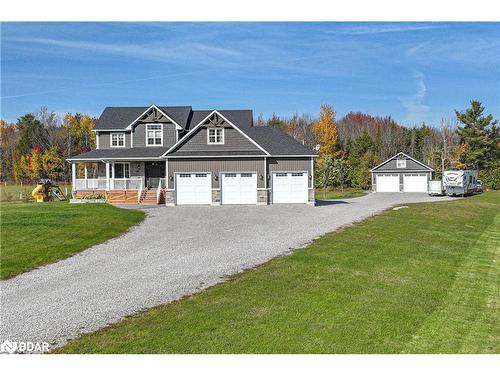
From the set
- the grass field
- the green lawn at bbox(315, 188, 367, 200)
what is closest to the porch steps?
the grass field

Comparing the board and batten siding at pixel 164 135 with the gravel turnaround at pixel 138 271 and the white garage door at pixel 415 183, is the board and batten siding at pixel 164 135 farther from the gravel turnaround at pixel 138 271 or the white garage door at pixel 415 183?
the white garage door at pixel 415 183

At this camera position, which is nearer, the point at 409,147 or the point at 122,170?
the point at 122,170

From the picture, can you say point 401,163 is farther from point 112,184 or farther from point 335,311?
point 335,311

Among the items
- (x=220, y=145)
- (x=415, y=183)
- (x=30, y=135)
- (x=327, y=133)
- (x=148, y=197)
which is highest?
(x=30, y=135)

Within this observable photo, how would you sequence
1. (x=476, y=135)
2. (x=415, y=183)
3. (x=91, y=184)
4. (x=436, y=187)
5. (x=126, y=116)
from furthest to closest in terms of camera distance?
1. (x=476, y=135)
2. (x=415, y=183)
3. (x=436, y=187)
4. (x=126, y=116)
5. (x=91, y=184)

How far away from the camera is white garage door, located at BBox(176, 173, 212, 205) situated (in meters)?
26.8

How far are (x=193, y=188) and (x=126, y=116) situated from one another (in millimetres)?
10403

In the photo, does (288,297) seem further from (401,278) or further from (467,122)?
(467,122)

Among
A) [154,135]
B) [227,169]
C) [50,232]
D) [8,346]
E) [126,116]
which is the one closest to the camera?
[8,346]

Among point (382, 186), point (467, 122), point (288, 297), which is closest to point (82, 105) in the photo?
point (288, 297)

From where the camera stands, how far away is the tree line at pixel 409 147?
48.7m

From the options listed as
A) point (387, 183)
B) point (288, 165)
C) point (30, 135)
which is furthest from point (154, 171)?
point (30, 135)

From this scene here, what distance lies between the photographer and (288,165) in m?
27.0

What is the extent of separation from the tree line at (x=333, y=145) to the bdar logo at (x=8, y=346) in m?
39.8
